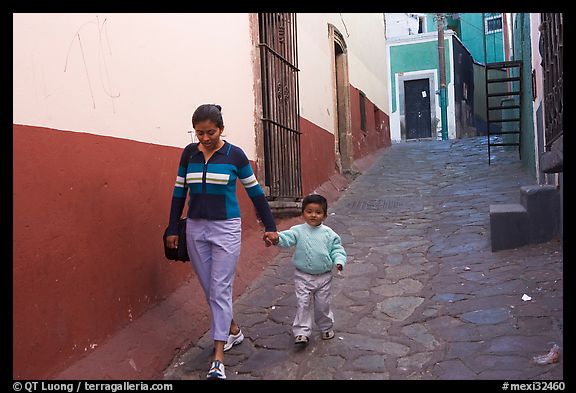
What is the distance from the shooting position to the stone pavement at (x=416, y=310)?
3.36 m

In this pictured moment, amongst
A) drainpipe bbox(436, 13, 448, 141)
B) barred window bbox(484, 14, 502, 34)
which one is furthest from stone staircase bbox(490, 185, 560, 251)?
barred window bbox(484, 14, 502, 34)

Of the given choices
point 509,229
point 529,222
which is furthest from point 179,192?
point 529,222

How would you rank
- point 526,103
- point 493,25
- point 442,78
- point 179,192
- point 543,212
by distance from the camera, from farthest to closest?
1. point 493,25
2. point 442,78
3. point 526,103
4. point 543,212
5. point 179,192

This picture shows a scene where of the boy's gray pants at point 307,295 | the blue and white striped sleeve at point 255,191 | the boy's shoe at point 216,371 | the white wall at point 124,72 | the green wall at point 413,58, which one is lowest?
the boy's shoe at point 216,371

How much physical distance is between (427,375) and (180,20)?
3224mm

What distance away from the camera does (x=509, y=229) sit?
5.39 metres

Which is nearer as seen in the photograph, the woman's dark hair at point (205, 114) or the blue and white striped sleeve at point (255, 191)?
the woman's dark hair at point (205, 114)

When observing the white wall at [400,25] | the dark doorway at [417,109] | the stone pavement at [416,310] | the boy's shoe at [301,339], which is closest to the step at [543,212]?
the stone pavement at [416,310]

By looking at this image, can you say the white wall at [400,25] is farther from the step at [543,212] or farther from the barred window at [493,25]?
the step at [543,212]

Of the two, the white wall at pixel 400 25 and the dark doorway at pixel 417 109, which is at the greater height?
the white wall at pixel 400 25

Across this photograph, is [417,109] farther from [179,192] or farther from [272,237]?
[179,192]

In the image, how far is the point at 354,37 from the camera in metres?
12.1

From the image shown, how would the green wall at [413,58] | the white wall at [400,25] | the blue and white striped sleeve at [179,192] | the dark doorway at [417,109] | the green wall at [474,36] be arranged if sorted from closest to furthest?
the blue and white striped sleeve at [179,192] < the green wall at [413,58] < the dark doorway at [417,109] < the white wall at [400,25] < the green wall at [474,36]

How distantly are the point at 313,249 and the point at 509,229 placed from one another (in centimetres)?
266
